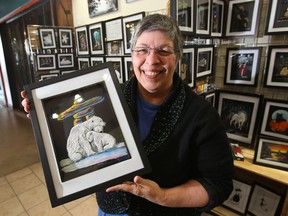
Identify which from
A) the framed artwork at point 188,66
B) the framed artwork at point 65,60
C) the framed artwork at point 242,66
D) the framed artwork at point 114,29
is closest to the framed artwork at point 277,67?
the framed artwork at point 242,66

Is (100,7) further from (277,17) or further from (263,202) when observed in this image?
Answer: (263,202)

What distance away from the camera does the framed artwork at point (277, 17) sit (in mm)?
1282

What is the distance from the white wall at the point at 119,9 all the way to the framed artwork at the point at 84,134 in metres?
1.49

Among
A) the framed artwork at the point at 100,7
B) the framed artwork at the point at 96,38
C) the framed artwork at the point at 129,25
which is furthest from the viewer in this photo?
the framed artwork at the point at 96,38

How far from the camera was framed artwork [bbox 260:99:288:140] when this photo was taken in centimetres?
138

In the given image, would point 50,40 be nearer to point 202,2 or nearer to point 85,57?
point 85,57

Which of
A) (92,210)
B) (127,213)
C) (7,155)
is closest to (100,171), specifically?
(127,213)

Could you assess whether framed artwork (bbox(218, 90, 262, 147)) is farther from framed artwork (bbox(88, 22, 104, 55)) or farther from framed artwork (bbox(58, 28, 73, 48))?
framed artwork (bbox(58, 28, 73, 48))

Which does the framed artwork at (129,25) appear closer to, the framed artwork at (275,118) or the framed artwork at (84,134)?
the framed artwork at (275,118)

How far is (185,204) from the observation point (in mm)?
724

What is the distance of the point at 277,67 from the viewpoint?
1386 millimetres

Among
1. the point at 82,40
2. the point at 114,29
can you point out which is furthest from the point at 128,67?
A: the point at 82,40

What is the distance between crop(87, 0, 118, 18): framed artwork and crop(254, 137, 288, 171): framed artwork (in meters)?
2.06

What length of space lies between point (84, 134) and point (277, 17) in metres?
1.42
